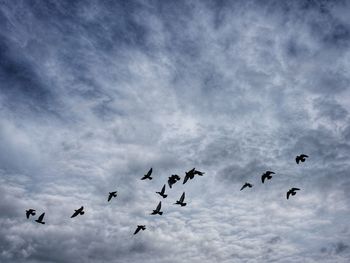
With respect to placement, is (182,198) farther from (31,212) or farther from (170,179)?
(31,212)

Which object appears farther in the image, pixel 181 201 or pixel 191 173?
pixel 181 201

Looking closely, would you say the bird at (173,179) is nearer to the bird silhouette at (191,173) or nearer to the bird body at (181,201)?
the bird silhouette at (191,173)

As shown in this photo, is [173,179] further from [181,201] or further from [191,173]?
[181,201]

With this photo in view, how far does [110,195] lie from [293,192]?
27449 mm

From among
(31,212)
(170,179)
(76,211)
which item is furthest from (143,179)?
(31,212)

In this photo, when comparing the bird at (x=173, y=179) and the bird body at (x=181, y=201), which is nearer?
the bird at (x=173, y=179)

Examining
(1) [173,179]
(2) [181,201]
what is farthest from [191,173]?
(2) [181,201]

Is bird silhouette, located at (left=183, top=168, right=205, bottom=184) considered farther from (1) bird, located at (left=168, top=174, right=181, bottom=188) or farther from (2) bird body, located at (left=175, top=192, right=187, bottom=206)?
(2) bird body, located at (left=175, top=192, right=187, bottom=206)

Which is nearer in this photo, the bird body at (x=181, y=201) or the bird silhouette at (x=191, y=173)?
the bird silhouette at (x=191, y=173)

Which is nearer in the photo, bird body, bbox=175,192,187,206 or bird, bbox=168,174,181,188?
bird, bbox=168,174,181,188

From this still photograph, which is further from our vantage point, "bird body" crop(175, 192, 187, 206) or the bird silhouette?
"bird body" crop(175, 192, 187, 206)

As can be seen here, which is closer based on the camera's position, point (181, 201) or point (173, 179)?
point (173, 179)

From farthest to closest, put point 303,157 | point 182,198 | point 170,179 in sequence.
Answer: point 182,198 → point 170,179 → point 303,157

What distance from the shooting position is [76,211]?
50.1 meters
